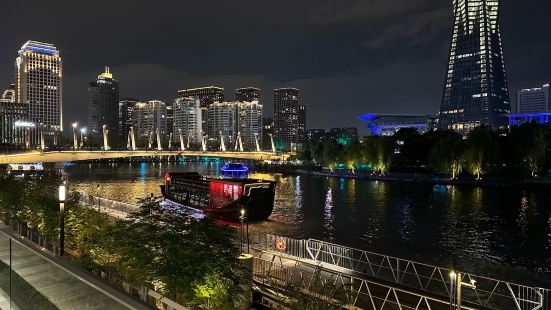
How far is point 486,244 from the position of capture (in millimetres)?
38281

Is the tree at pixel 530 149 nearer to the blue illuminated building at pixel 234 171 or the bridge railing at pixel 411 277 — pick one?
the blue illuminated building at pixel 234 171

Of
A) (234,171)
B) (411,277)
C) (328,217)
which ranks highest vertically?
(234,171)

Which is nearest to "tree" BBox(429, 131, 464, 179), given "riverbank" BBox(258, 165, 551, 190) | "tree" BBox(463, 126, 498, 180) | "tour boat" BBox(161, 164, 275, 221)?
"tree" BBox(463, 126, 498, 180)

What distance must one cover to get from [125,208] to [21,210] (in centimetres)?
1166

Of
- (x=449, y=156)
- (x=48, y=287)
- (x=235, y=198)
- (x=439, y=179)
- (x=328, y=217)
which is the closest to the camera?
(x=48, y=287)

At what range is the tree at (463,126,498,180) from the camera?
309 ft

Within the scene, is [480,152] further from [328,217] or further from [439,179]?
[328,217]

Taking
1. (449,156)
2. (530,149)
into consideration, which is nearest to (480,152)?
(449,156)

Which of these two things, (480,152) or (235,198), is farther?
(480,152)

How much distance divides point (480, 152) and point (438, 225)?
2160 inches

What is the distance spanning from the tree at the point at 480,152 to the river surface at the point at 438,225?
57.2 feet

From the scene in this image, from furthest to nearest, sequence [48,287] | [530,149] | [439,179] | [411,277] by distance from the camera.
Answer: [439,179]
[530,149]
[411,277]
[48,287]

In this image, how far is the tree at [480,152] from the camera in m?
94.1

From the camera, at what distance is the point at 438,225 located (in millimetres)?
47062
